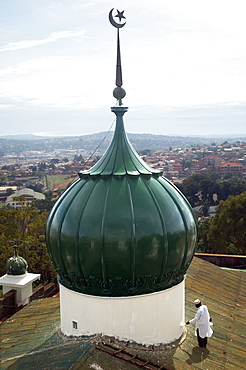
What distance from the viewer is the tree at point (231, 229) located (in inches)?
1045

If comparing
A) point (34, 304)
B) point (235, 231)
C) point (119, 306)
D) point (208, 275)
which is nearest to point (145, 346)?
point (119, 306)

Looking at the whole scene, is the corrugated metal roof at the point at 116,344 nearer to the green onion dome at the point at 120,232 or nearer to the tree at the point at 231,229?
the green onion dome at the point at 120,232

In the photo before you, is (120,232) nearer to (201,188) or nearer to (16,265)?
(16,265)

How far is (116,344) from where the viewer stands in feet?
25.5

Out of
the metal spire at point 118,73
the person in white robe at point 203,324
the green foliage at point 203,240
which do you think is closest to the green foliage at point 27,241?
the green foliage at point 203,240

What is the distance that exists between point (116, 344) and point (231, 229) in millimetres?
20391

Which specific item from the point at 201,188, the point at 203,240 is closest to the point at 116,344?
the point at 203,240

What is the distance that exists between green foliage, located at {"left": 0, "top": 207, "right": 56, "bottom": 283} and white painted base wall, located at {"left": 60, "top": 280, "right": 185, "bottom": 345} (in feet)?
58.2

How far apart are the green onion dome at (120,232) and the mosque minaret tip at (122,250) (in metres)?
0.02

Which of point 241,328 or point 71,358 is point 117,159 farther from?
point 241,328

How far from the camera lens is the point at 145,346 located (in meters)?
7.98

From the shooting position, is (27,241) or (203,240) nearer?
(27,241)

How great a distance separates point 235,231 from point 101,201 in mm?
20443

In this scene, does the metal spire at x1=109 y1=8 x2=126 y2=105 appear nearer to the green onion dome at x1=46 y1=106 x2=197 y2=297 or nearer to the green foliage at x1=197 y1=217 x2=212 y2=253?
the green onion dome at x1=46 y1=106 x2=197 y2=297
